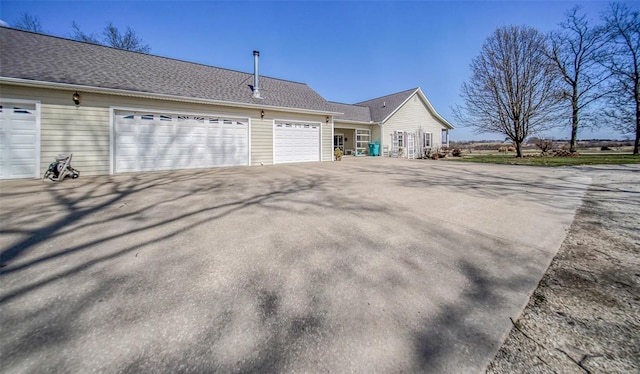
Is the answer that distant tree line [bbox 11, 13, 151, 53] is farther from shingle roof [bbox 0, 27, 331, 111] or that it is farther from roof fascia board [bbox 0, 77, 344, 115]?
roof fascia board [bbox 0, 77, 344, 115]

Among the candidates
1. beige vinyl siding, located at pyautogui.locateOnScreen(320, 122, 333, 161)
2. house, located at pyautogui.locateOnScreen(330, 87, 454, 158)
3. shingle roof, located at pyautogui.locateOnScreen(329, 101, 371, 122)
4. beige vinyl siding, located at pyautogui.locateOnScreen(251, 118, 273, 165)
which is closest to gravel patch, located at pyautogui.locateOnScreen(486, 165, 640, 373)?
beige vinyl siding, located at pyautogui.locateOnScreen(251, 118, 273, 165)

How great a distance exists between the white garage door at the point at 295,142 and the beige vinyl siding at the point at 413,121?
756 cm

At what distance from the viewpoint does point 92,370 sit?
4.30 feet

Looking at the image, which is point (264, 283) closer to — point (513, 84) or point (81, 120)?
point (81, 120)

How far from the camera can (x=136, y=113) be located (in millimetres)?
8602

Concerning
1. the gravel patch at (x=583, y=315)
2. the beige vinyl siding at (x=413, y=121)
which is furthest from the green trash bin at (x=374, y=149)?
Result: the gravel patch at (x=583, y=315)

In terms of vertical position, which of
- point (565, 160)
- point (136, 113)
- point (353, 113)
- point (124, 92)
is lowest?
point (565, 160)

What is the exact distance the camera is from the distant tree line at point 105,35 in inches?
678

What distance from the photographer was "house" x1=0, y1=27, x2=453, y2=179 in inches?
282

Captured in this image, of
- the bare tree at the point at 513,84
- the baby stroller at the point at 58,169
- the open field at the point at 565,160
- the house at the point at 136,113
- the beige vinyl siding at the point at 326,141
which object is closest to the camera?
the baby stroller at the point at 58,169

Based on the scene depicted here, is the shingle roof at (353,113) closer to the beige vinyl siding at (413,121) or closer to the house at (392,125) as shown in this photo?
the house at (392,125)

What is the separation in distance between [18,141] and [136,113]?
300 centimetres

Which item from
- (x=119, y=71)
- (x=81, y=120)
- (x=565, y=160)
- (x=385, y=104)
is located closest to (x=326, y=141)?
(x=119, y=71)

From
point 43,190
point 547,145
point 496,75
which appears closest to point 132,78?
point 43,190
